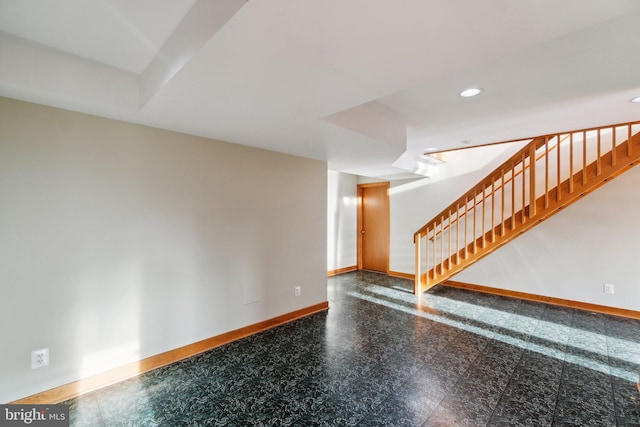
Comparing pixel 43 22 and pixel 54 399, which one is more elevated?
pixel 43 22

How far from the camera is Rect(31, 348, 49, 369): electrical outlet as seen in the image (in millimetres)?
1819

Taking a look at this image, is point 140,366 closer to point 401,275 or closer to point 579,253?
point 401,275

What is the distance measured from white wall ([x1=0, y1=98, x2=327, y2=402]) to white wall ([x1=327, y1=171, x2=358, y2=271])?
2647 mm

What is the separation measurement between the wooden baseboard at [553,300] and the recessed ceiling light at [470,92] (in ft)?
11.7

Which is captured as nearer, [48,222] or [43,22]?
[43,22]

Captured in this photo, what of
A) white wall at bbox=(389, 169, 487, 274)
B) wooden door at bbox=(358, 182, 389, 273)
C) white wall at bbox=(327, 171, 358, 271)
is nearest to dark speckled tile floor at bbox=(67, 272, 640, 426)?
white wall at bbox=(389, 169, 487, 274)

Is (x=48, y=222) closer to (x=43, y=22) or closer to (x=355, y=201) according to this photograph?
(x=43, y=22)

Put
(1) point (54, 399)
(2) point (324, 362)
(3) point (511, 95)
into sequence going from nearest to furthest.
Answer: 1. (1) point (54, 399)
2. (3) point (511, 95)
3. (2) point (324, 362)

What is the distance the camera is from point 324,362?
7.87 ft

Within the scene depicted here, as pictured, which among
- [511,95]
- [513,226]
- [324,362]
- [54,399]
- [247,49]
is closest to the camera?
[247,49]

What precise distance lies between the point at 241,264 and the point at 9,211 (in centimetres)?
174

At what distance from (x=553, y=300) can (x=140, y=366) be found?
524 centimetres

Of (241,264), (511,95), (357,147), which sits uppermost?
(511,95)

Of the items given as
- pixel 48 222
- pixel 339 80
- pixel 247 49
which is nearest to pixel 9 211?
pixel 48 222
